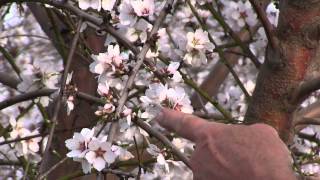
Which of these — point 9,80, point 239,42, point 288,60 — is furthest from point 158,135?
point 9,80

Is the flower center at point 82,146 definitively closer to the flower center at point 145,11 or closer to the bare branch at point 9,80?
the flower center at point 145,11

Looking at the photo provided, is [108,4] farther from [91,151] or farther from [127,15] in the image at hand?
[91,151]

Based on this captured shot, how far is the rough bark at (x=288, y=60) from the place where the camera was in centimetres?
235

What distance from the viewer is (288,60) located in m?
2.35

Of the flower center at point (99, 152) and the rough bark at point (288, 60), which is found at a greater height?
the rough bark at point (288, 60)

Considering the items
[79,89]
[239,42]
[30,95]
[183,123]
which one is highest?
[183,123]

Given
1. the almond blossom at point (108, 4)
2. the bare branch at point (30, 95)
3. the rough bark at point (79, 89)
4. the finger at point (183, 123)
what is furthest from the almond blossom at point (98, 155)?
the rough bark at point (79, 89)

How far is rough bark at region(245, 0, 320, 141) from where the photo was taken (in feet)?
7.70

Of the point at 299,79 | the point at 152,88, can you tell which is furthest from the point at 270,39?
the point at 152,88

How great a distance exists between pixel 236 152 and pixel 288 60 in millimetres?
905

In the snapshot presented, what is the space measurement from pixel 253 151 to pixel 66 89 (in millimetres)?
965

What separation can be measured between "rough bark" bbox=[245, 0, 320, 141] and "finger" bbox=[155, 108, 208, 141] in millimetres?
766

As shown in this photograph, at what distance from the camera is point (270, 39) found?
2.31 metres

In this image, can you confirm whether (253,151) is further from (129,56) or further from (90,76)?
(90,76)
